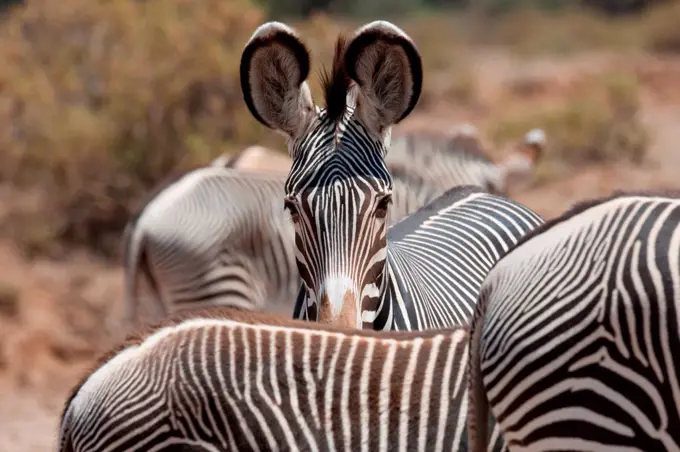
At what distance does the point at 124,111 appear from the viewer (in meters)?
12.3

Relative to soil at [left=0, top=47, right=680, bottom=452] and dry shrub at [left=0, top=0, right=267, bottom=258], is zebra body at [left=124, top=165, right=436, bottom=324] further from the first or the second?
dry shrub at [left=0, top=0, right=267, bottom=258]

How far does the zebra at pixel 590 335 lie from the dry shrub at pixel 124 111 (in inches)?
366

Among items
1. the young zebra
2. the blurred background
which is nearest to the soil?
the blurred background

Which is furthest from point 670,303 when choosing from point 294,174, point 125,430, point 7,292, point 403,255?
point 7,292

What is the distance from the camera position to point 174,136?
12.1 m

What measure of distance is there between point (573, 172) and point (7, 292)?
8.52m

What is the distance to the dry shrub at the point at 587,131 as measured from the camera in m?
16.5

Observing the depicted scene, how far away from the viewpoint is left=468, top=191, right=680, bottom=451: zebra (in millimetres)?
2127

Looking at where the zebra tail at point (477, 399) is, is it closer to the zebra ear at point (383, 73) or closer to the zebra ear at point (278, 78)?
the zebra ear at point (383, 73)

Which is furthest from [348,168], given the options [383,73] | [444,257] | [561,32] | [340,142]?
[561,32]

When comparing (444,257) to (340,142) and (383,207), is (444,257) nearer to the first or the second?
(383,207)

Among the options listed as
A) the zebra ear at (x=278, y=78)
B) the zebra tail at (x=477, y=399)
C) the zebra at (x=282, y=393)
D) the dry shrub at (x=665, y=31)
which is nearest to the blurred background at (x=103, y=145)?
the zebra ear at (x=278, y=78)

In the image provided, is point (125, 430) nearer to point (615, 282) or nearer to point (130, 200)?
point (615, 282)

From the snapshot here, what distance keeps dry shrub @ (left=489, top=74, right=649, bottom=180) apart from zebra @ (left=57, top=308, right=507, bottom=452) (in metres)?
13.2
